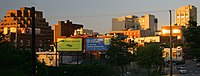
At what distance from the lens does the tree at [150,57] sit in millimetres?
73875

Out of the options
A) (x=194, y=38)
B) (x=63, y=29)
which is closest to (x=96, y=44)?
(x=63, y=29)

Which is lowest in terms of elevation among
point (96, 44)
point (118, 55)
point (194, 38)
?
point (118, 55)

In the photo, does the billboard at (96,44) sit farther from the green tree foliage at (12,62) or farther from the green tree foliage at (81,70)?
the green tree foliage at (12,62)

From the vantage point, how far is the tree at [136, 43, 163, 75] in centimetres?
7388

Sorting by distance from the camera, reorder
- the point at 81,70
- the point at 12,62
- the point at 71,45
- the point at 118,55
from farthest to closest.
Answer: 1. the point at 71,45
2. the point at 118,55
3. the point at 81,70
4. the point at 12,62

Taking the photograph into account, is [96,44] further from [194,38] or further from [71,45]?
[194,38]

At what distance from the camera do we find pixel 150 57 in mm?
75562

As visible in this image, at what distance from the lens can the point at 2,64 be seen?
112ft

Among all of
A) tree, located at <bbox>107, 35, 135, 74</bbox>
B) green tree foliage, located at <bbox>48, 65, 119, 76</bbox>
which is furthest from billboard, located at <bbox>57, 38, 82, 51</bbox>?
green tree foliage, located at <bbox>48, 65, 119, 76</bbox>

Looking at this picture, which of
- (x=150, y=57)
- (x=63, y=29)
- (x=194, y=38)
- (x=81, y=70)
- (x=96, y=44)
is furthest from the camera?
(x=63, y=29)

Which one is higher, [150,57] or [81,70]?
[150,57]

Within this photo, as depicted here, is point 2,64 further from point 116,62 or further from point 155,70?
point 155,70

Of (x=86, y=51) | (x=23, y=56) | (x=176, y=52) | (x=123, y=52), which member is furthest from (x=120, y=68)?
(x=176, y=52)

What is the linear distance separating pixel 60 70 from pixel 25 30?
7018 centimetres
